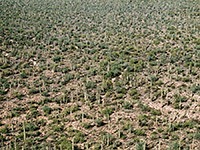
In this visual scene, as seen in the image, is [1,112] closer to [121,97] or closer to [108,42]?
[121,97]

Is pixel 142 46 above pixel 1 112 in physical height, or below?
above

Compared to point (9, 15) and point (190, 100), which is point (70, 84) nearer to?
point (190, 100)

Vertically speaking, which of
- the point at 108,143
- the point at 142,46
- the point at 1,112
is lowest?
the point at 108,143

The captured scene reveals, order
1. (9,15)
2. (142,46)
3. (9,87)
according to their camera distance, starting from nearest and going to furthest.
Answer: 1. (9,87)
2. (142,46)
3. (9,15)

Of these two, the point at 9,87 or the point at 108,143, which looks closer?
the point at 108,143

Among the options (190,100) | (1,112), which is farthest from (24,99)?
(190,100)

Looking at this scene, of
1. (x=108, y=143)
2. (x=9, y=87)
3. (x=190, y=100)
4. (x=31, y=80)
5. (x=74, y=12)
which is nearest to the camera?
(x=108, y=143)
